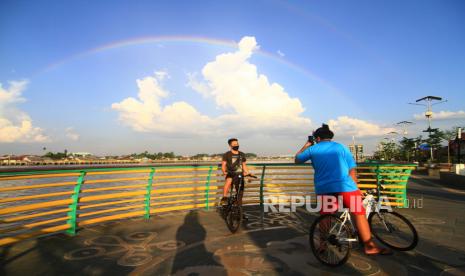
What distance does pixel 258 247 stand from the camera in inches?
209

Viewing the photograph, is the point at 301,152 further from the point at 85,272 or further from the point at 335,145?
the point at 85,272

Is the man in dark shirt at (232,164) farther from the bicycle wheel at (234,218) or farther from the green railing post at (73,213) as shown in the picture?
the green railing post at (73,213)

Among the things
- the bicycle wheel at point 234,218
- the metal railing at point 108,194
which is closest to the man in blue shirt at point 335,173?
the bicycle wheel at point 234,218

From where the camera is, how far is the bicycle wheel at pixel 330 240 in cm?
430

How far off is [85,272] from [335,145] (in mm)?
3897

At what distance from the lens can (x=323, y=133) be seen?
4539 mm

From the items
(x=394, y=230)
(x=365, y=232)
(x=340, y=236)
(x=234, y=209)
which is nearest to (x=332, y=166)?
(x=340, y=236)

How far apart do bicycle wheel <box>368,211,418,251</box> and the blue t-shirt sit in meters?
1.09

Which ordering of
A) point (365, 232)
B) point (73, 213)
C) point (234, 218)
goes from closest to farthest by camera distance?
point (365, 232) < point (73, 213) < point (234, 218)

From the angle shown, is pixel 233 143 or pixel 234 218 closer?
pixel 234 218

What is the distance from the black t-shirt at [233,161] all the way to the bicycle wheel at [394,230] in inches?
121

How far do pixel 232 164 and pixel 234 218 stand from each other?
1333 mm

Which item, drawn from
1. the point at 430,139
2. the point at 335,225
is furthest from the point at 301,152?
the point at 430,139

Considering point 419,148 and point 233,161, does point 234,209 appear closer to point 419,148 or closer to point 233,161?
point 233,161
